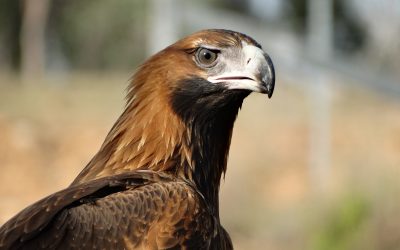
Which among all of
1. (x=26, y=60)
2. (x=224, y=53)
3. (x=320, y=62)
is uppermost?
(x=224, y=53)

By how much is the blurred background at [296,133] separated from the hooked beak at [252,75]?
117cm

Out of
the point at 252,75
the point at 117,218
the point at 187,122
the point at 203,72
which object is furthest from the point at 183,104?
the point at 117,218

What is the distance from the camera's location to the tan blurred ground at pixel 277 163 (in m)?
11.6

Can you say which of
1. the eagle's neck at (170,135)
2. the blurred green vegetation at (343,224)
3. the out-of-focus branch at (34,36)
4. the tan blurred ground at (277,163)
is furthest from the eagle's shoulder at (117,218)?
the out-of-focus branch at (34,36)

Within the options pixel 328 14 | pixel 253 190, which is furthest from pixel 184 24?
pixel 253 190

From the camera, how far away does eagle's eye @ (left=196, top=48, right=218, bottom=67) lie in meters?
5.77

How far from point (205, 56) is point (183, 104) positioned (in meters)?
0.32

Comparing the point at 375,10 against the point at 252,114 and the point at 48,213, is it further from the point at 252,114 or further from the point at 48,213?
the point at 48,213

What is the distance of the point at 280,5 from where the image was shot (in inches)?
808

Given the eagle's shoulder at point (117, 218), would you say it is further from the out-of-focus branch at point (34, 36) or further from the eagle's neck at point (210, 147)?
the out-of-focus branch at point (34, 36)

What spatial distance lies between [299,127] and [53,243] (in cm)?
1400

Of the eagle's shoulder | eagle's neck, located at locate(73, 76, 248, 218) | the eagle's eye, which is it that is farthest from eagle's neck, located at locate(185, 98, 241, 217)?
the eagle's shoulder

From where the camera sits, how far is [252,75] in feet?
18.7

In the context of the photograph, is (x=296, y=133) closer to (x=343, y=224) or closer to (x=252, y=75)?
(x=343, y=224)
